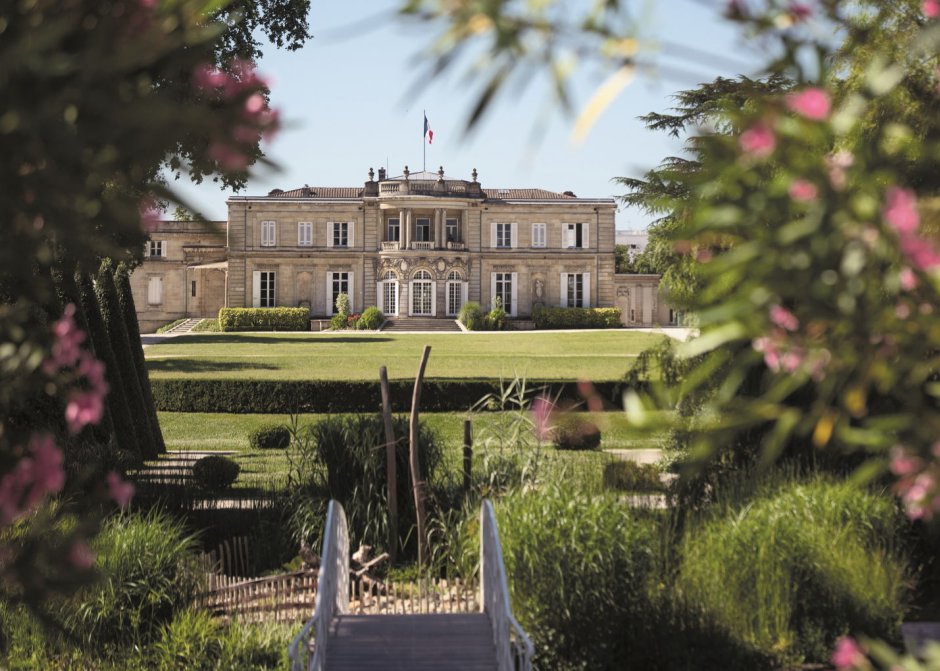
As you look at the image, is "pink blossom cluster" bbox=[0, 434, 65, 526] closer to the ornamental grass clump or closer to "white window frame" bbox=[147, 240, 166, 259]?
the ornamental grass clump

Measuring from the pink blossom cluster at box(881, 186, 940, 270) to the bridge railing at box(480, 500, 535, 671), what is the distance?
351 centimetres

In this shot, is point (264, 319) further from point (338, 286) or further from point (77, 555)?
point (77, 555)

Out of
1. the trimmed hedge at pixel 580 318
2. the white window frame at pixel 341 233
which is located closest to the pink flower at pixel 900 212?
the trimmed hedge at pixel 580 318

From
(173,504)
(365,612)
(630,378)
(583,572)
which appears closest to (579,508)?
(583,572)

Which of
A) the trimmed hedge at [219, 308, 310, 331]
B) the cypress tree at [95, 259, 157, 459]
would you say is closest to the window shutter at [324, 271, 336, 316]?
the trimmed hedge at [219, 308, 310, 331]

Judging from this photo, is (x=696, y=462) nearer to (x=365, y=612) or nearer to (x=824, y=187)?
(x=824, y=187)

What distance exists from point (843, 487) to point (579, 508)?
198 centimetres

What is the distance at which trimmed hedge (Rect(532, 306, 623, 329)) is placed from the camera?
42.1 metres

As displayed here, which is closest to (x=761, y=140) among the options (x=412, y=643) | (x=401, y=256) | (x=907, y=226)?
(x=907, y=226)

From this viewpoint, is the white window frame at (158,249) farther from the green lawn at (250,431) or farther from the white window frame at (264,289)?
the green lawn at (250,431)

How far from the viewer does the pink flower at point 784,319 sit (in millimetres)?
1393

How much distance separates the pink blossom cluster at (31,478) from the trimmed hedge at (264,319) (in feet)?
131

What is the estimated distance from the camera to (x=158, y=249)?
4684cm

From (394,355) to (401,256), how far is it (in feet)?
59.2
